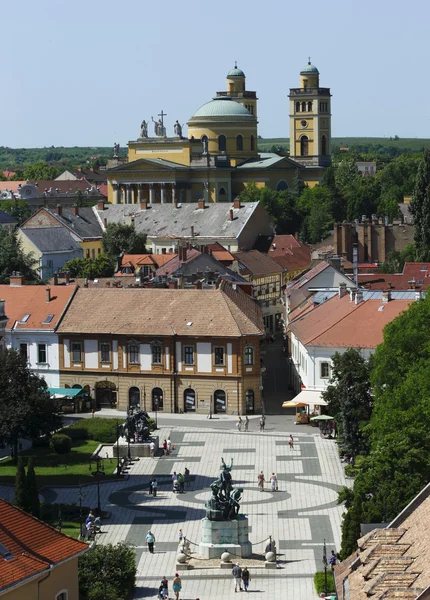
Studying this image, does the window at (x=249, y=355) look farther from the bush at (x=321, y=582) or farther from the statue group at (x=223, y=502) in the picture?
the bush at (x=321, y=582)

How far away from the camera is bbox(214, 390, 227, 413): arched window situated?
84.4 metres

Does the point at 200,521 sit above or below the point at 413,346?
below

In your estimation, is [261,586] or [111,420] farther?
[111,420]

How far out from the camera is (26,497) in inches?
2138

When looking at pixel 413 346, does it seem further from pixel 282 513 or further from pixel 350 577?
pixel 350 577

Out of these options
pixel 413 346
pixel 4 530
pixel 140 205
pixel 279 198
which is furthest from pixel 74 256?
pixel 4 530

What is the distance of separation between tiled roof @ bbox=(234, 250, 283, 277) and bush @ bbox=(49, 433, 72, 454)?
56.0 m

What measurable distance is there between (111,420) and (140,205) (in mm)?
93267

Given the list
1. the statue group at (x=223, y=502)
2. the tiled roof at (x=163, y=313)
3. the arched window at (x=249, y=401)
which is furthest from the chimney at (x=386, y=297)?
the statue group at (x=223, y=502)

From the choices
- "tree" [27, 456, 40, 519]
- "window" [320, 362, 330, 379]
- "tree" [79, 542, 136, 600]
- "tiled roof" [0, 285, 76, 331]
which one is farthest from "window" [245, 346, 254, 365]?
"tree" [79, 542, 136, 600]

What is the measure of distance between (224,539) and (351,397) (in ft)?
58.6

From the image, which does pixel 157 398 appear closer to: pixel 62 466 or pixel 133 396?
pixel 133 396

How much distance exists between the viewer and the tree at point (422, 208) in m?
127

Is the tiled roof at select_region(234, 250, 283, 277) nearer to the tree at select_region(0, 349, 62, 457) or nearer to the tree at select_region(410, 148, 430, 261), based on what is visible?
the tree at select_region(410, 148, 430, 261)
